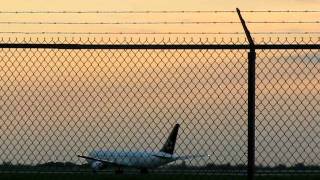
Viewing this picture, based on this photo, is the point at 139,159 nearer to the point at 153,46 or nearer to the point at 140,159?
the point at 140,159

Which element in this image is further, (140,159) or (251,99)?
(140,159)

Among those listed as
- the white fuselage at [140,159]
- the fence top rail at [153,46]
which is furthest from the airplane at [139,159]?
the fence top rail at [153,46]

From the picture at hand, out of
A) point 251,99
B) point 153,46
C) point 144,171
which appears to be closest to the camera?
point 251,99

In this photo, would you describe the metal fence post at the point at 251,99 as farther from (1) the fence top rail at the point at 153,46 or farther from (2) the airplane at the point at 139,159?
(2) the airplane at the point at 139,159

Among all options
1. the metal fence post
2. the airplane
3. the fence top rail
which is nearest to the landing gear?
the airplane

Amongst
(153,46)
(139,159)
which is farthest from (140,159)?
(153,46)

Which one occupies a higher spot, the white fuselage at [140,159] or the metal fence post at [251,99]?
the white fuselage at [140,159]

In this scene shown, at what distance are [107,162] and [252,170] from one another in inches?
1979

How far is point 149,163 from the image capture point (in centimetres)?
6159

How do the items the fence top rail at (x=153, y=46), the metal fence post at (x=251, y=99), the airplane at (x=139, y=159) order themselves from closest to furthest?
the metal fence post at (x=251, y=99) → the fence top rail at (x=153, y=46) → the airplane at (x=139, y=159)

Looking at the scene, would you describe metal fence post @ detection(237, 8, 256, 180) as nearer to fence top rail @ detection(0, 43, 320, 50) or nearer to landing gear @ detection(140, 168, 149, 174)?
fence top rail @ detection(0, 43, 320, 50)

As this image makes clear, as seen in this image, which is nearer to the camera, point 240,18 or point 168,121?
point 240,18

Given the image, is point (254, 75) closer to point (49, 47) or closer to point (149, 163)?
point (49, 47)

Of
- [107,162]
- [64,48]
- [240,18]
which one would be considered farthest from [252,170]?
[107,162]
